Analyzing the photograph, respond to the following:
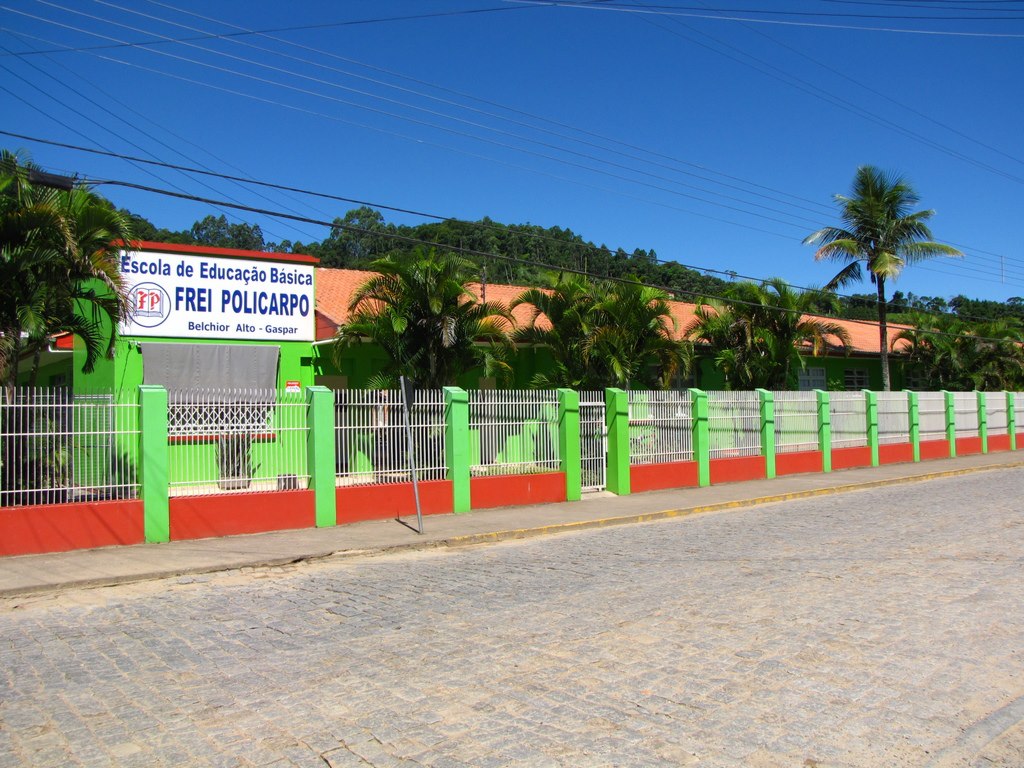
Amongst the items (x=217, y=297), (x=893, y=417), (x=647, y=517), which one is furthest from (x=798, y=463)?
(x=217, y=297)

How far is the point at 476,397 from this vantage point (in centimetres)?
1544

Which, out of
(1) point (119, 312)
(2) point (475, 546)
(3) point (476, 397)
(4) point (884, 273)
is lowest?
(2) point (475, 546)

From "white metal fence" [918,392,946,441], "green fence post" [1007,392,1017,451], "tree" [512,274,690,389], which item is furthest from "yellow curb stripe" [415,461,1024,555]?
"green fence post" [1007,392,1017,451]

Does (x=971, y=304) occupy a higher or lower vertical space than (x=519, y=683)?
higher

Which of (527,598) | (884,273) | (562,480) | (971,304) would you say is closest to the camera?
(527,598)

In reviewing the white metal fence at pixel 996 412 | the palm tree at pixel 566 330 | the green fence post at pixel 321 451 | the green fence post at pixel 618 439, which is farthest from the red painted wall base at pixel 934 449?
the green fence post at pixel 321 451

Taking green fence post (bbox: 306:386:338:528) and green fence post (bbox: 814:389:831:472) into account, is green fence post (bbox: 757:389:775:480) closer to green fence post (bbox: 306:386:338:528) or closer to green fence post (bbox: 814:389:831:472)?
green fence post (bbox: 814:389:831:472)

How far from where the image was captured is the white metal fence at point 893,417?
25.7 m

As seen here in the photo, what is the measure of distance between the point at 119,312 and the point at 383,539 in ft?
17.7

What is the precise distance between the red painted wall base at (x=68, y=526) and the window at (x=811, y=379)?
24.6m

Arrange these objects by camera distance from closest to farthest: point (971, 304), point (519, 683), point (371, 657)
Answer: point (519, 683)
point (371, 657)
point (971, 304)

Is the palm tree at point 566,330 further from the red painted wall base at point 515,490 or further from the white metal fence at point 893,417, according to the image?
the white metal fence at point 893,417

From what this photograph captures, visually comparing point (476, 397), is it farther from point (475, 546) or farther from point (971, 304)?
point (971, 304)

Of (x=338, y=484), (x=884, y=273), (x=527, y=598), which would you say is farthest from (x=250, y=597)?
(x=884, y=273)
